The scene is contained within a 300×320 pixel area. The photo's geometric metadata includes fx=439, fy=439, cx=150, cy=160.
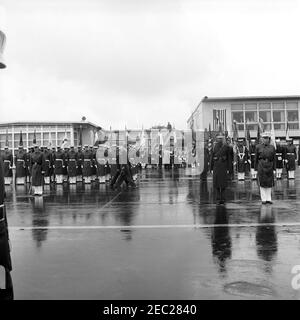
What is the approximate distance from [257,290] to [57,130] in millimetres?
27827

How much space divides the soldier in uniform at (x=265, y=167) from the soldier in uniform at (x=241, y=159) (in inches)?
341

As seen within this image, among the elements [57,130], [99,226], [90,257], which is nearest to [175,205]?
[99,226]

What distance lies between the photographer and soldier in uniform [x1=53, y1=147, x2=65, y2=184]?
20834mm

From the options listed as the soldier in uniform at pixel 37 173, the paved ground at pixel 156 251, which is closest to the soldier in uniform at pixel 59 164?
the soldier in uniform at pixel 37 173

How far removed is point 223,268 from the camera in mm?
5336

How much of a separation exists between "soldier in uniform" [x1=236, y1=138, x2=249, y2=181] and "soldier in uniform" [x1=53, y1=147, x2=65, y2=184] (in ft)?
27.4

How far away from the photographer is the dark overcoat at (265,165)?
11453 millimetres

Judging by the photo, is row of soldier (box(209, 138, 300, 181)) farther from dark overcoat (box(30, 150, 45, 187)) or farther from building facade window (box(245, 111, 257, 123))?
building facade window (box(245, 111, 257, 123))

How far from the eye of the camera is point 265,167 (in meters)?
11.6

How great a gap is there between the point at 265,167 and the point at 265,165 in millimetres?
55

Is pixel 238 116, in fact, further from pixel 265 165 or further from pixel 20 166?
pixel 265 165

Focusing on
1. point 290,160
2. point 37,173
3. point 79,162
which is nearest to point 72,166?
point 79,162

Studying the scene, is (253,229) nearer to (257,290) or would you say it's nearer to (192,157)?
(257,290)

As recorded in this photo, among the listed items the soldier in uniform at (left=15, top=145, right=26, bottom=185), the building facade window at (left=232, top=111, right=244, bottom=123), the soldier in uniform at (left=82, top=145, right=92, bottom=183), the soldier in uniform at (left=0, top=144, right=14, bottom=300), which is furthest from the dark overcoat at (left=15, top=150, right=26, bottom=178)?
the building facade window at (left=232, top=111, right=244, bottom=123)
